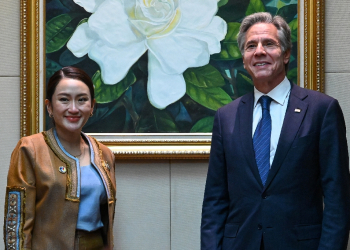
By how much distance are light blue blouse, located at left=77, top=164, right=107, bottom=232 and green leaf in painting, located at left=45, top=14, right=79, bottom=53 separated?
97 centimetres

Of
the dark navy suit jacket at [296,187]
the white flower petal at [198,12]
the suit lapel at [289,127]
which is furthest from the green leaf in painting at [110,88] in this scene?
the suit lapel at [289,127]

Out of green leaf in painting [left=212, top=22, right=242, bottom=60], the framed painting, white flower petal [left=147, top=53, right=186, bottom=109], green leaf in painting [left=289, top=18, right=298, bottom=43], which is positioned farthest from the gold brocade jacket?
green leaf in painting [left=289, top=18, right=298, bottom=43]

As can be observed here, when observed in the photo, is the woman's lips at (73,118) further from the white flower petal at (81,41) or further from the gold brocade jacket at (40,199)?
the white flower petal at (81,41)

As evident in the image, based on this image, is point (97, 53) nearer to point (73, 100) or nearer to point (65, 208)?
point (73, 100)

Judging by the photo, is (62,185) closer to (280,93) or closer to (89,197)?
(89,197)

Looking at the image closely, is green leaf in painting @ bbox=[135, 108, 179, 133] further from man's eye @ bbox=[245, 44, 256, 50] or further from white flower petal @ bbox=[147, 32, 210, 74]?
man's eye @ bbox=[245, 44, 256, 50]

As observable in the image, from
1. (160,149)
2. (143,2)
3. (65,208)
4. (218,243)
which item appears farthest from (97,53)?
(218,243)

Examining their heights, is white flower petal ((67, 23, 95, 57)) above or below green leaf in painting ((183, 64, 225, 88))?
above

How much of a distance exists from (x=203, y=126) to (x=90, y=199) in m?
0.92

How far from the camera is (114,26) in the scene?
115 inches

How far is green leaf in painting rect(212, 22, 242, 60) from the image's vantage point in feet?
9.49

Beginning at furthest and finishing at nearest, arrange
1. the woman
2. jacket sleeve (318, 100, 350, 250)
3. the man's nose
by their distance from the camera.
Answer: the man's nose → the woman → jacket sleeve (318, 100, 350, 250)

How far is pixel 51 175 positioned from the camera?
2158 mm

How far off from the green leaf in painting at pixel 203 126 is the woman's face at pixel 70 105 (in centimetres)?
77
